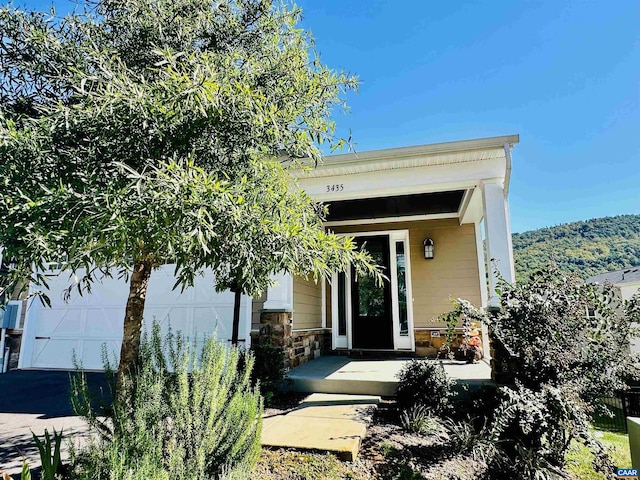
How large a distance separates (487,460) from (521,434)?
0.44m

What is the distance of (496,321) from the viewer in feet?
12.5

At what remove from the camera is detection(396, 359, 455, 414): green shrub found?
442cm

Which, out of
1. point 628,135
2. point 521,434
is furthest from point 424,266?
point 628,135

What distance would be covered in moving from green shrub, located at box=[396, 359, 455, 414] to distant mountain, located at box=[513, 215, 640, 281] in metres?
18.5

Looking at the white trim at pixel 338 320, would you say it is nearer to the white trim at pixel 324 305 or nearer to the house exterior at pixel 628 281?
the white trim at pixel 324 305

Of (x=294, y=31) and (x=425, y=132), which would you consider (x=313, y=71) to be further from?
(x=425, y=132)

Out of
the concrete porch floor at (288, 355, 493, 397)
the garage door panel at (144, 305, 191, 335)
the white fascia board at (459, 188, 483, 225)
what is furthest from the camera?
the garage door panel at (144, 305, 191, 335)

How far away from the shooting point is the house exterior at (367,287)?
557 cm

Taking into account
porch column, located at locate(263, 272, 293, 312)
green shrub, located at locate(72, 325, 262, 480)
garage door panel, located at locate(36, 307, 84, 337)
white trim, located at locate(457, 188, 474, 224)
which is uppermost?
white trim, located at locate(457, 188, 474, 224)

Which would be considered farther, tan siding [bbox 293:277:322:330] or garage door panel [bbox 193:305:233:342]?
tan siding [bbox 293:277:322:330]

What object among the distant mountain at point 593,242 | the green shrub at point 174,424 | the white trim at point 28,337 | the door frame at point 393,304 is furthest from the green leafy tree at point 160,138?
the distant mountain at point 593,242

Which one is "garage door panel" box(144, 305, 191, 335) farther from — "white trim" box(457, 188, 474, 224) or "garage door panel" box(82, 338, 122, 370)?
"white trim" box(457, 188, 474, 224)

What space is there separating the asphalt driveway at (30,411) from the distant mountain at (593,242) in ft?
69.5

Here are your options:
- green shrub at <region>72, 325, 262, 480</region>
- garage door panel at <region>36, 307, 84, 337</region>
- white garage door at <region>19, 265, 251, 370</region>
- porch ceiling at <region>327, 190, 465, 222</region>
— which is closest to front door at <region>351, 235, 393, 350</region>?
porch ceiling at <region>327, 190, 465, 222</region>
